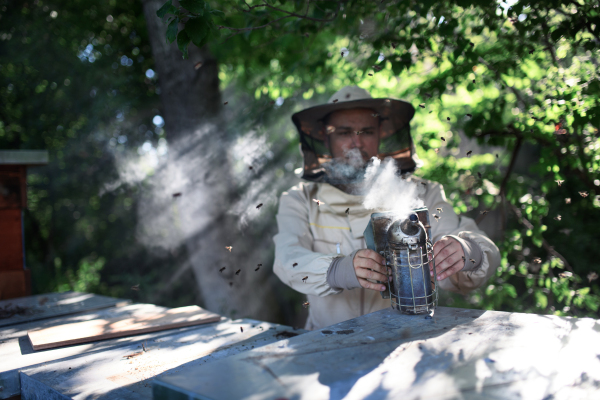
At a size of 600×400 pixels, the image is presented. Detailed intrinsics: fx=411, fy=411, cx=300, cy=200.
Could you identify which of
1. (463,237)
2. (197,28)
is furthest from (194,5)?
(463,237)

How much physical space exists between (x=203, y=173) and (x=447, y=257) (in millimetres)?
2963

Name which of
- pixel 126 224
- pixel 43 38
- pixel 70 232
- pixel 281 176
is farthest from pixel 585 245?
pixel 70 232

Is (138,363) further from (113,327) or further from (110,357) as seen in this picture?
(113,327)

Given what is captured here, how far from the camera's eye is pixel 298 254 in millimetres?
2223

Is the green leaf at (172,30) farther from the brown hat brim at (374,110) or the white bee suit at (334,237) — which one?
the white bee suit at (334,237)

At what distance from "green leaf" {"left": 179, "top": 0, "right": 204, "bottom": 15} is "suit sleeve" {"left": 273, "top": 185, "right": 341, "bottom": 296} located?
123 centimetres

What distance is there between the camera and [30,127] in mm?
6203

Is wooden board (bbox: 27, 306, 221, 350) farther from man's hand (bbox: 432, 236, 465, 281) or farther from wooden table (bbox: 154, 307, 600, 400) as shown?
man's hand (bbox: 432, 236, 465, 281)

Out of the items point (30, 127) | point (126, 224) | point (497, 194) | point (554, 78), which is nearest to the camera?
point (554, 78)

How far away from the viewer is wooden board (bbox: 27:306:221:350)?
1845mm

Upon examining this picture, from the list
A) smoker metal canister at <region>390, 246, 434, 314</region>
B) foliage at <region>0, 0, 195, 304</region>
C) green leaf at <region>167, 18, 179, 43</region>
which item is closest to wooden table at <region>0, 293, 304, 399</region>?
smoker metal canister at <region>390, 246, 434, 314</region>

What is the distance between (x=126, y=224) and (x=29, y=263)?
224cm

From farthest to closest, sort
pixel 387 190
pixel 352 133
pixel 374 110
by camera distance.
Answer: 1. pixel 374 110
2. pixel 352 133
3. pixel 387 190

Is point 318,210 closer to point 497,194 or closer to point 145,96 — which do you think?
point 497,194
